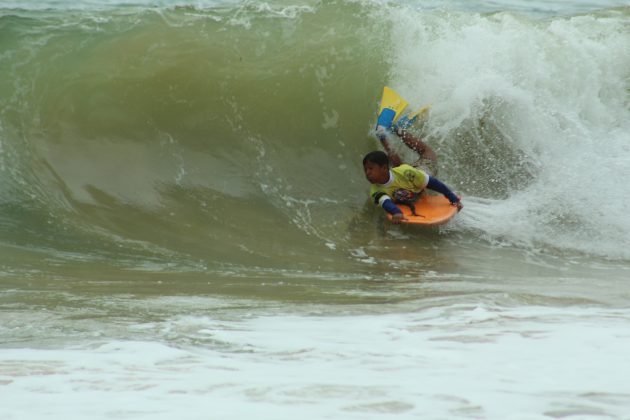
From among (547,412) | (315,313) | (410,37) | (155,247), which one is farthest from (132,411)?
(410,37)

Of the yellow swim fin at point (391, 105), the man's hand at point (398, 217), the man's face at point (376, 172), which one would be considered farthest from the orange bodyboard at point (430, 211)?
the yellow swim fin at point (391, 105)

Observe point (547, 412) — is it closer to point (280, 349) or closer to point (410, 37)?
point (280, 349)

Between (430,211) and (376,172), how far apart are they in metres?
0.59

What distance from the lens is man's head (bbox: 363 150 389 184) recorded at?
6961 millimetres

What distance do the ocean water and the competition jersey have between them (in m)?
0.30

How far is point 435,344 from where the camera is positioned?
11.5ft

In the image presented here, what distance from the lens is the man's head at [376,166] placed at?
6961 millimetres

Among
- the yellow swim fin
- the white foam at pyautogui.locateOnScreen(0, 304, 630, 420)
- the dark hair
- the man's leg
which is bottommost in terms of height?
the white foam at pyautogui.locateOnScreen(0, 304, 630, 420)

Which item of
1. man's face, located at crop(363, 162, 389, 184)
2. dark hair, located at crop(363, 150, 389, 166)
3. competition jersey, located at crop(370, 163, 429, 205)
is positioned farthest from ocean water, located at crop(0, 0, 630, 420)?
dark hair, located at crop(363, 150, 389, 166)

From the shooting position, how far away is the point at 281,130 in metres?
8.33

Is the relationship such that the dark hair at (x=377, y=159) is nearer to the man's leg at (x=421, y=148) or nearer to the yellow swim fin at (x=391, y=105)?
the man's leg at (x=421, y=148)

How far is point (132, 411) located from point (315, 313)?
1.80 meters

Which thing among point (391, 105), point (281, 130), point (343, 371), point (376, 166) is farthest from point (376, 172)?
point (343, 371)

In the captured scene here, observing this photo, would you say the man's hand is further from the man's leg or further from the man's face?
the man's leg
